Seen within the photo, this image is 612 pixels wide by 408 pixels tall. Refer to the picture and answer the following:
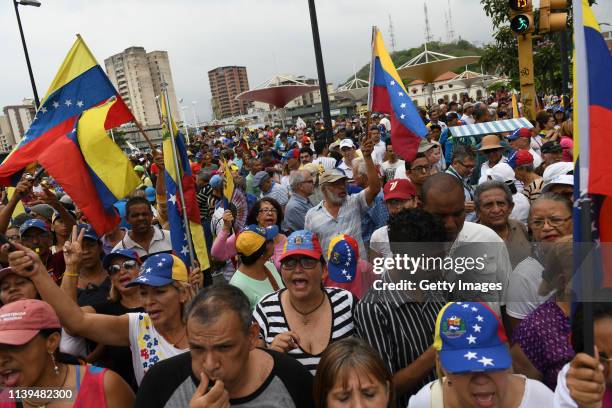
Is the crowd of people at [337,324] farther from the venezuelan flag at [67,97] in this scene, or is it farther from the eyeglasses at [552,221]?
the venezuelan flag at [67,97]

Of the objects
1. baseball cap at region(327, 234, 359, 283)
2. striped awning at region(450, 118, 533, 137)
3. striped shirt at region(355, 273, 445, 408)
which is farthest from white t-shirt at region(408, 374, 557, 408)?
striped awning at region(450, 118, 533, 137)

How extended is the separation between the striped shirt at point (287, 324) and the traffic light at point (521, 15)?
7.63 metres

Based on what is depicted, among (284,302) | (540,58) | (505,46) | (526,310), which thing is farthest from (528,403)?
(540,58)

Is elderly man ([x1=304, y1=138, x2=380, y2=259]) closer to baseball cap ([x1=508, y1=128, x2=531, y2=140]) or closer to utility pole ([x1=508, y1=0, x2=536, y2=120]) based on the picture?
baseball cap ([x1=508, y1=128, x2=531, y2=140])

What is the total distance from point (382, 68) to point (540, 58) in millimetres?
22558

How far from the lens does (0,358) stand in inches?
87.7

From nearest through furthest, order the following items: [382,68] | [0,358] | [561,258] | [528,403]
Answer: [528,403] → [0,358] → [561,258] → [382,68]

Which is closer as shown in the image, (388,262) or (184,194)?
(388,262)

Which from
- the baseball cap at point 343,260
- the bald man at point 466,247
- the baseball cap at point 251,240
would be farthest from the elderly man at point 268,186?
the bald man at point 466,247

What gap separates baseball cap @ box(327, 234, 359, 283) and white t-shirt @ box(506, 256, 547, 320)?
0.98 m

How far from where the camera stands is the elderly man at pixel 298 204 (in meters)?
→ 5.92

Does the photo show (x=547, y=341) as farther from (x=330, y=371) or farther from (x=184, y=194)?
(x=184, y=194)

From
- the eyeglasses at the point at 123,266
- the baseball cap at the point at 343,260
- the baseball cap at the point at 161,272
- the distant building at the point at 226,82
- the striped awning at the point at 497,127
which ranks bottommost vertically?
the baseball cap at the point at 343,260

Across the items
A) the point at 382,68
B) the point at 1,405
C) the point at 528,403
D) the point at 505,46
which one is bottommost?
the point at 528,403
